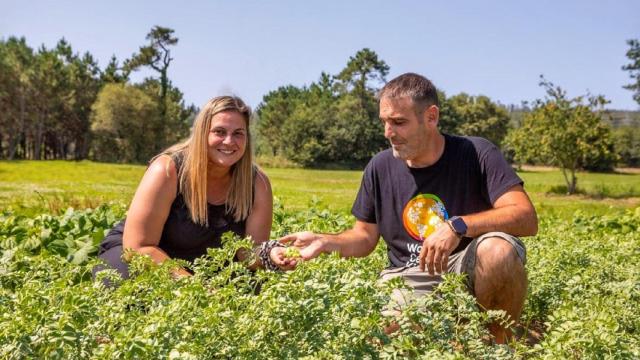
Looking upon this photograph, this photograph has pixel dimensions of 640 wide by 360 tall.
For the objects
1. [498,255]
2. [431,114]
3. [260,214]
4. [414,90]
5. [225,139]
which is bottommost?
[498,255]

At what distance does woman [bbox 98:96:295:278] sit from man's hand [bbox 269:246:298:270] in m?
0.27

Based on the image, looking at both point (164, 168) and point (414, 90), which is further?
point (164, 168)

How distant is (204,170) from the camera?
373 cm

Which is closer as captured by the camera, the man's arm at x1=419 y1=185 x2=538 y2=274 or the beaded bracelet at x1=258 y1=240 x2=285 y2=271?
the man's arm at x1=419 y1=185 x2=538 y2=274

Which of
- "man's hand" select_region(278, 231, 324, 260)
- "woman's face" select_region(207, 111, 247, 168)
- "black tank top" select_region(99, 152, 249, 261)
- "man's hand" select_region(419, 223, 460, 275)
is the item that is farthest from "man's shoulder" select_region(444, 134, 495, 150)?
"black tank top" select_region(99, 152, 249, 261)

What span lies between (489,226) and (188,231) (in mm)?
1849

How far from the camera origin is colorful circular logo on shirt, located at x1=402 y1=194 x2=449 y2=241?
3539 millimetres

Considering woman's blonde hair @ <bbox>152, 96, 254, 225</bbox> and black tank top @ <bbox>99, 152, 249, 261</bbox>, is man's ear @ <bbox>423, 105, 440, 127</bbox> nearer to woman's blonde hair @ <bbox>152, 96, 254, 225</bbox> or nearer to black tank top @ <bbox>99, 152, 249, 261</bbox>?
woman's blonde hair @ <bbox>152, 96, 254, 225</bbox>

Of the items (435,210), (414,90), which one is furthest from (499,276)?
(414,90)

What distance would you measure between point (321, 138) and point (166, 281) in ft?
187

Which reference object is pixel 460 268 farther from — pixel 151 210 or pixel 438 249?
A: pixel 151 210

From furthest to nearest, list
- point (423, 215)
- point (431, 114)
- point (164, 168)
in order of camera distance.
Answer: point (164, 168)
point (423, 215)
point (431, 114)

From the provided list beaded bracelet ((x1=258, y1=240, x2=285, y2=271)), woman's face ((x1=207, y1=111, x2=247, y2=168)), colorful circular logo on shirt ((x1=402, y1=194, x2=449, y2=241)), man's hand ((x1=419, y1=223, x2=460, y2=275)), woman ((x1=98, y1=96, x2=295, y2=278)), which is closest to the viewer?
man's hand ((x1=419, y1=223, x2=460, y2=275))

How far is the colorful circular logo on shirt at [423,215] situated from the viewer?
139 inches
